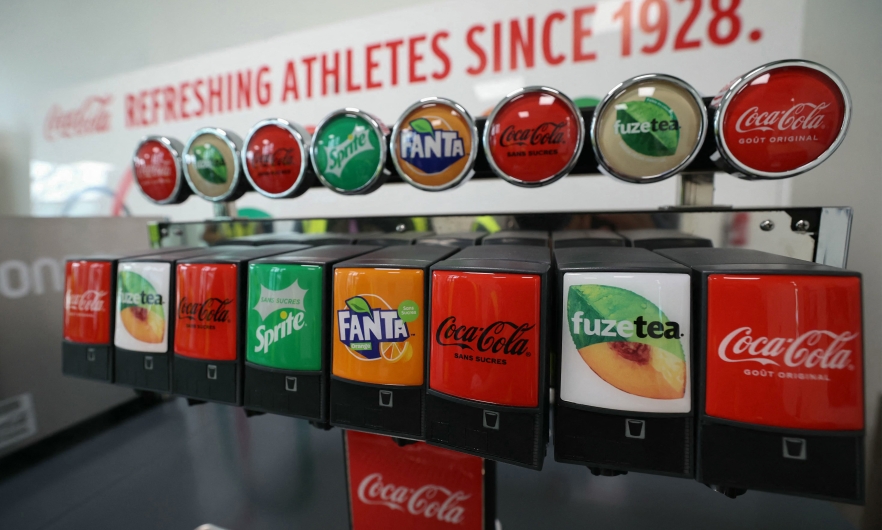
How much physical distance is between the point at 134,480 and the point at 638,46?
183 centimetres

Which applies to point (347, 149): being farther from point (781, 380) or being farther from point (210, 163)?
point (781, 380)

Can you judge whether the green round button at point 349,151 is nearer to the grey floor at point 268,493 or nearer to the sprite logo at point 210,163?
the sprite logo at point 210,163

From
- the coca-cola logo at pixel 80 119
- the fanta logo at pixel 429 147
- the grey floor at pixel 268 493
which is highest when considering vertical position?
the coca-cola logo at pixel 80 119

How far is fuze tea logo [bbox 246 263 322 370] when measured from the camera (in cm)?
50

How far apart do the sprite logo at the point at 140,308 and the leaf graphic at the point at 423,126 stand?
0.50m

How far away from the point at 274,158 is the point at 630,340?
0.67 m

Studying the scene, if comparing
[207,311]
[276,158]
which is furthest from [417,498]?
[276,158]

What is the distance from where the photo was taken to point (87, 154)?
1.97 m

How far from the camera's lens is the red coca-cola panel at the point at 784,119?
1.57 ft

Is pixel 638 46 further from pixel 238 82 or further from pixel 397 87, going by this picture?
pixel 238 82

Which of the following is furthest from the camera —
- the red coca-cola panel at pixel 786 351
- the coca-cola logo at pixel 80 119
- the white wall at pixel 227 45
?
the coca-cola logo at pixel 80 119

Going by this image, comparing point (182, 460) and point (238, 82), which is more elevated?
point (238, 82)

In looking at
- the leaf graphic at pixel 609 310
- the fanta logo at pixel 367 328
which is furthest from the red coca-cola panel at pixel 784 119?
the fanta logo at pixel 367 328

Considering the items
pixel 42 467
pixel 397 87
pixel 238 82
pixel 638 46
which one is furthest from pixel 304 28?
pixel 42 467
